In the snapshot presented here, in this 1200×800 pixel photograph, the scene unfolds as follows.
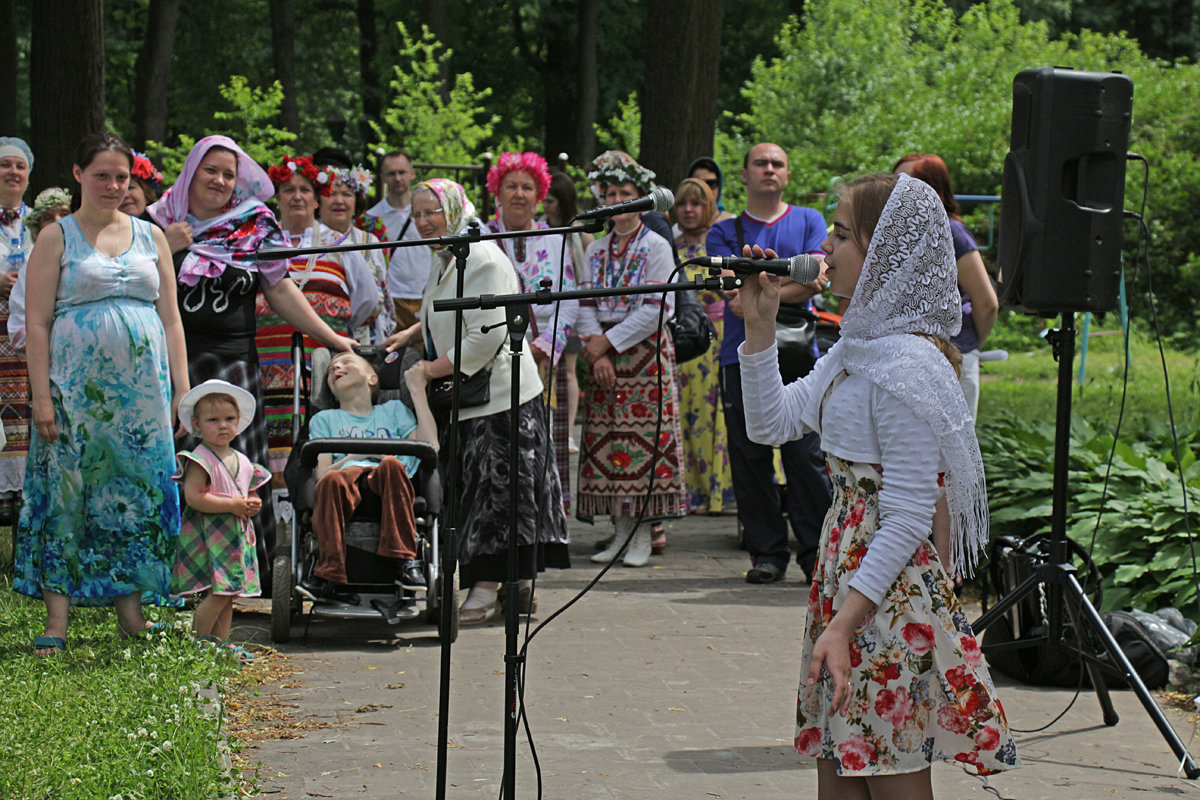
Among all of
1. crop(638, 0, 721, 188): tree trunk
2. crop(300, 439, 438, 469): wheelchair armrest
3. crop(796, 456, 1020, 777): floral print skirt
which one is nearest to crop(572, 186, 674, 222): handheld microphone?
crop(796, 456, 1020, 777): floral print skirt

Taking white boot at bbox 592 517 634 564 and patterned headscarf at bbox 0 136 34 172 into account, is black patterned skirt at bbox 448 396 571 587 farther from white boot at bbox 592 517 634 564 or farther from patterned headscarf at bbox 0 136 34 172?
patterned headscarf at bbox 0 136 34 172

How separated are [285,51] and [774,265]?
2592cm

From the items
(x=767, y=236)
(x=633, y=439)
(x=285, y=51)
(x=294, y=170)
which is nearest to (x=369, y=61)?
(x=285, y=51)

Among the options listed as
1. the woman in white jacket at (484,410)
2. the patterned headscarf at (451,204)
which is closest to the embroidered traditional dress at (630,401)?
the woman in white jacket at (484,410)

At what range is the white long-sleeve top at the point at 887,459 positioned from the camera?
10.2 feet

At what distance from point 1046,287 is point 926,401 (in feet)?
7.52

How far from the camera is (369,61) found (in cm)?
3109

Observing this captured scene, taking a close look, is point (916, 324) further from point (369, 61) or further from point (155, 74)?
point (369, 61)

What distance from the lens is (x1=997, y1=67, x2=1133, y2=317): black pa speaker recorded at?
203 inches

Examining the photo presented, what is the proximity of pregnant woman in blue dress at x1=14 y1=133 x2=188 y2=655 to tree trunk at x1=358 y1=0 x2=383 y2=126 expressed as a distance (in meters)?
24.7

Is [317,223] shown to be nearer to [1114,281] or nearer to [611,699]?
[611,699]

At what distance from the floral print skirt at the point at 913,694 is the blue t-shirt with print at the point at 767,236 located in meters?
4.63

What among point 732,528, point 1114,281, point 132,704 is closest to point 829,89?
point 732,528

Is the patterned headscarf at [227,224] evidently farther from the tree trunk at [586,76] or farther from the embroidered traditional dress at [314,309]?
the tree trunk at [586,76]
